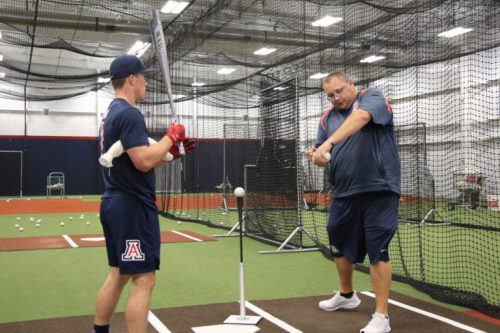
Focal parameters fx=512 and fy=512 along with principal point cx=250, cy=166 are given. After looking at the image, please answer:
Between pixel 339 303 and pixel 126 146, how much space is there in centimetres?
210

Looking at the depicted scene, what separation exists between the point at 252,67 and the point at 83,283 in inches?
301

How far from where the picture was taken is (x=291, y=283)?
4629 mm

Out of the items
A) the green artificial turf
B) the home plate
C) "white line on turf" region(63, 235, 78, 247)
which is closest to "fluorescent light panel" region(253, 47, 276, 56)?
the green artificial turf

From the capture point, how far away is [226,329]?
10.7ft

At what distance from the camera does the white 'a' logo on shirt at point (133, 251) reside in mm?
2408

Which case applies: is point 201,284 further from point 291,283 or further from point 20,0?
point 20,0

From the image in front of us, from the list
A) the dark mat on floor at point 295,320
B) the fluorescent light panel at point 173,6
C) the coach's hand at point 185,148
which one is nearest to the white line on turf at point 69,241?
the dark mat on floor at point 295,320

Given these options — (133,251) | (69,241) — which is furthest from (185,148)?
(69,241)

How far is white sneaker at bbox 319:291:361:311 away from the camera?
Answer: 3672mm

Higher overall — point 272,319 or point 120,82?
point 120,82

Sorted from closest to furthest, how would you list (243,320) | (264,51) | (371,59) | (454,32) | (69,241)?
(243,320) < (69,241) < (454,32) < (371,59) < (264,51)

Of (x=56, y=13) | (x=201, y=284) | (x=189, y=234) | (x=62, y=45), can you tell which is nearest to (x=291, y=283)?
(x=201, y=284)

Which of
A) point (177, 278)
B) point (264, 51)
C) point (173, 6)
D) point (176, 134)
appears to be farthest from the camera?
point (264, 51)

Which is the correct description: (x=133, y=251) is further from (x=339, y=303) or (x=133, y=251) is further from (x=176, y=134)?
(x=339, y=303)
